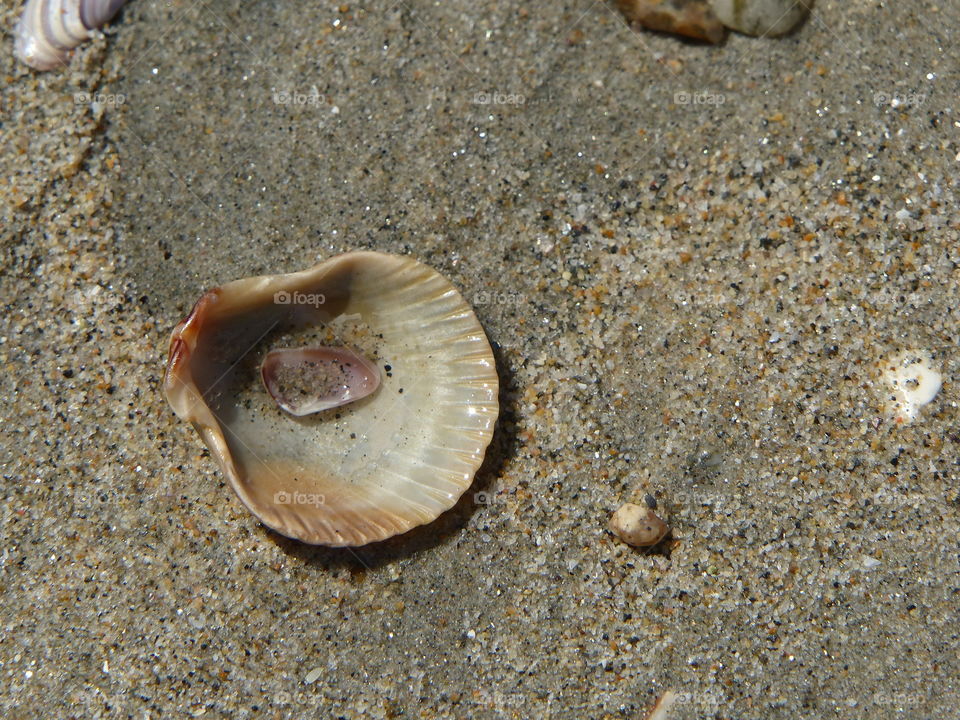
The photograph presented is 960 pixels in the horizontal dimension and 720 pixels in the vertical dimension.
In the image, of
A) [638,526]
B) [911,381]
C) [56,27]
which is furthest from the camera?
[56,27]

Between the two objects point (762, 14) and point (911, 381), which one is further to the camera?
point (762, 14)

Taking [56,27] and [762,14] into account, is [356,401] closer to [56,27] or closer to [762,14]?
[56,27]

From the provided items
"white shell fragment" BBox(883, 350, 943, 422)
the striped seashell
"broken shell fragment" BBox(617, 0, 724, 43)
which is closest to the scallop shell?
the striped seashell

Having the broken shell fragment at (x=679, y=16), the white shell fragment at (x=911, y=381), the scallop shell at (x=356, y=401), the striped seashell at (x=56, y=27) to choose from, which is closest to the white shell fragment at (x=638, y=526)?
the scallop shell at (x=356, y=401)

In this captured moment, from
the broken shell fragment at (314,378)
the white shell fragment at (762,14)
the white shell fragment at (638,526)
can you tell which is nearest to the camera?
the white shell fragment at (638,526)

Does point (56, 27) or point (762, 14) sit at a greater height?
point (762, 14)

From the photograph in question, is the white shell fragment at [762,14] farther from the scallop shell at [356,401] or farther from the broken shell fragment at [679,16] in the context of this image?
the scallop shell at [356,401]

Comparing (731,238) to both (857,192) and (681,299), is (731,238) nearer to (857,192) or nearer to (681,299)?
(681,299)

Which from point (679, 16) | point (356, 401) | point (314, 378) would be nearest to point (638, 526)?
point (356, 401)

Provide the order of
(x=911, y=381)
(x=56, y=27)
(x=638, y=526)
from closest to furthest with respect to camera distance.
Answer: (x=638, y=526)
(x=911, y=381)
(x=56, y=27)
